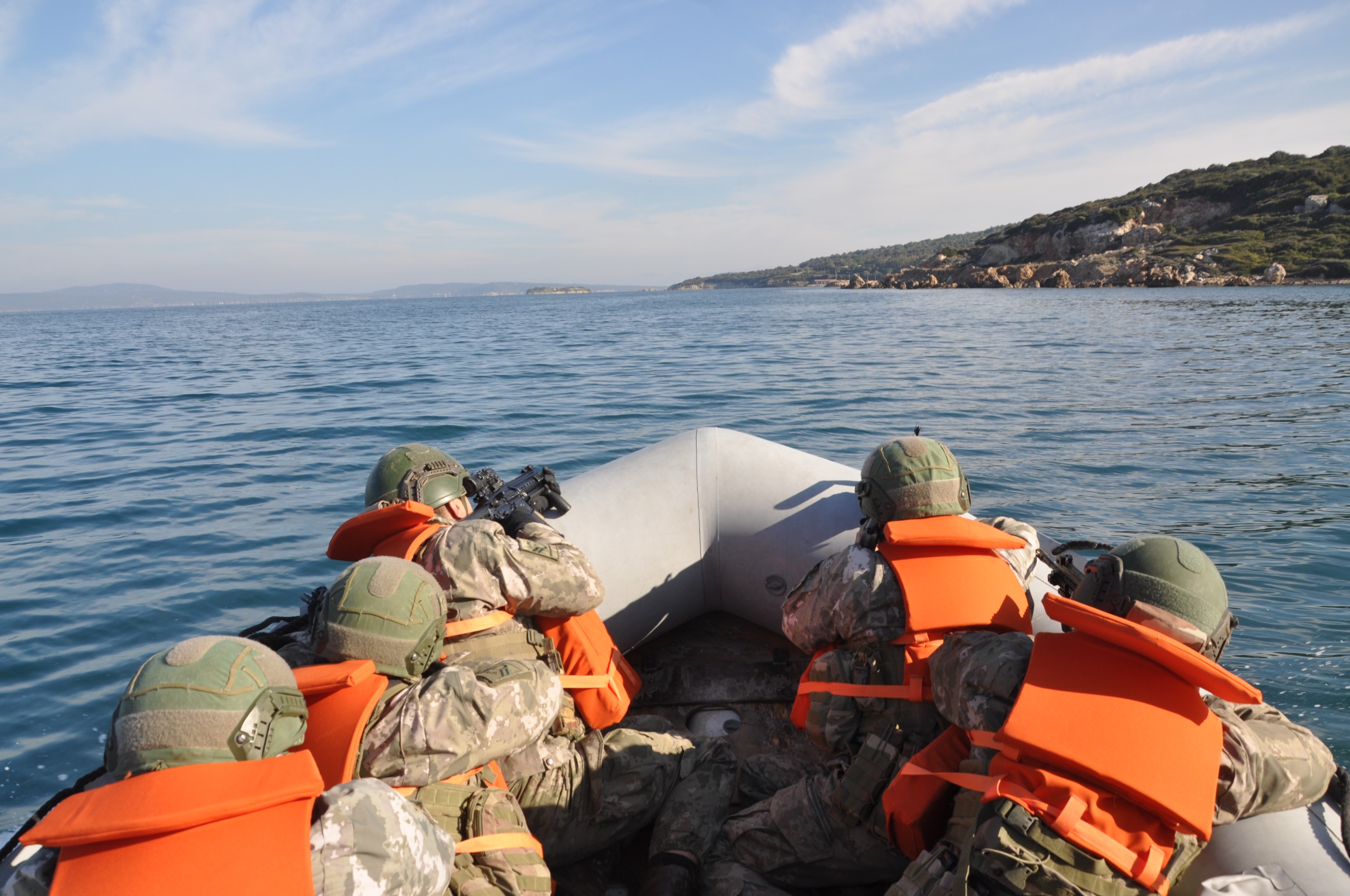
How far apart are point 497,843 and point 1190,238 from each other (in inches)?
2061

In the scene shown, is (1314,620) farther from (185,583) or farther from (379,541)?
(185,583)

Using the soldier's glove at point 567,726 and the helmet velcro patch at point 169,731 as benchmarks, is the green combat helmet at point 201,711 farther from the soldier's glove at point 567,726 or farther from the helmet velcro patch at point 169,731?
the soldier's glove at point 567,726

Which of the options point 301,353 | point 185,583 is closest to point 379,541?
point 185,583

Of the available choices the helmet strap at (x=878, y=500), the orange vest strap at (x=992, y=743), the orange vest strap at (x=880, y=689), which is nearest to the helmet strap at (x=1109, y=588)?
the orange vest strap at (x=992, y=743)

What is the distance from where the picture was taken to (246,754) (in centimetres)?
140

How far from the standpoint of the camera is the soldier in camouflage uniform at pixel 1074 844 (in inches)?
55.2

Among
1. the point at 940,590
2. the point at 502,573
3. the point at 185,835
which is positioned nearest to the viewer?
the point at 185,835

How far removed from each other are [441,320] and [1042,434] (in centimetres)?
3682

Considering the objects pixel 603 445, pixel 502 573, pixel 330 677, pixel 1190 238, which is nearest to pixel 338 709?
pixel 330 677

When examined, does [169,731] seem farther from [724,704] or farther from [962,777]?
[724,704]

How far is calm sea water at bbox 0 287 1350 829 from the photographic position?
4332mm

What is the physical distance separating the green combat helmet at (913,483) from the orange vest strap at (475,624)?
1.19m

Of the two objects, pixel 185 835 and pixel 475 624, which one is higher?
pixel 185 835

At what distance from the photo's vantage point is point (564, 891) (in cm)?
230
